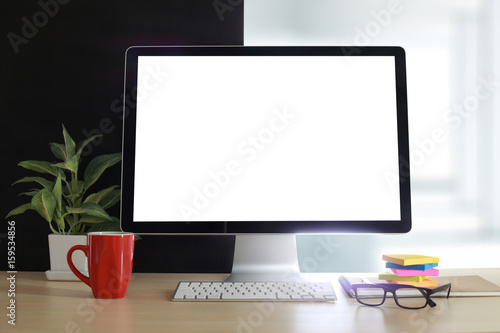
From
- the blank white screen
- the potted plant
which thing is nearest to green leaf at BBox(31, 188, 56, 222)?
the potted plant

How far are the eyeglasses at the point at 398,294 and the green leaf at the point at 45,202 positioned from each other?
2.25 feet

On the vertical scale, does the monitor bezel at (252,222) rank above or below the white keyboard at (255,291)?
above

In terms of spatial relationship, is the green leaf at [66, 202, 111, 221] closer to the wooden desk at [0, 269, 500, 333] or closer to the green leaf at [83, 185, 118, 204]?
the green leaf at [83, 185, 118, 204]

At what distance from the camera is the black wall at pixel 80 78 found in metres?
1.27

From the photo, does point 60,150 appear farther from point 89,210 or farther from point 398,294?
point 398,294

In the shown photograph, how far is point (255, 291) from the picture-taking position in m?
0.85

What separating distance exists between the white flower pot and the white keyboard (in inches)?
11.5

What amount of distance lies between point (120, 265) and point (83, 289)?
15 cm

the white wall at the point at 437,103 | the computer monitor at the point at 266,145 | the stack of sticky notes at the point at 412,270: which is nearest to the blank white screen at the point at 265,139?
the computer monitor at the point at 266,145

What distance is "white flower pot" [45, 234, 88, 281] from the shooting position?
3.41 feet

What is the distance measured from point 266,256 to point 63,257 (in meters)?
0.47

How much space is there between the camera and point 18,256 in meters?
1.25

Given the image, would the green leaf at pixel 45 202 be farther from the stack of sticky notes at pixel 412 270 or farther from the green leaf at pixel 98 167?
the stack of sticky notes at pixel 412 270

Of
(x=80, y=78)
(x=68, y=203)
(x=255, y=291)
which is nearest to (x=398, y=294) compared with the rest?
(x=255, y=291)
